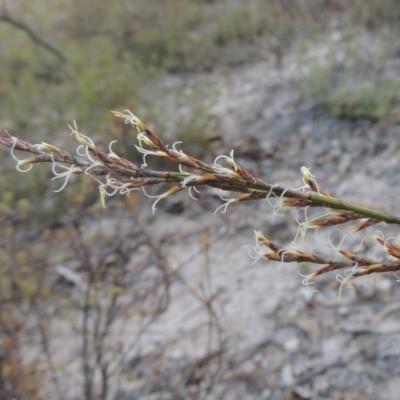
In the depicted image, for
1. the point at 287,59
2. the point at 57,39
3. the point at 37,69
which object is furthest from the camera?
the point at 57,39

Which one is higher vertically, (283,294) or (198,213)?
(198,213)

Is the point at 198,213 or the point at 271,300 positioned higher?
the point at 198,213

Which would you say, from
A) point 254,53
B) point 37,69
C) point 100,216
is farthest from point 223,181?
point 37,69

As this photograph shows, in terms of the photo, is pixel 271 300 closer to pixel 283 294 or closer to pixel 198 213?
pixel 283 294

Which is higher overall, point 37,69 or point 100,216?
point 37,69

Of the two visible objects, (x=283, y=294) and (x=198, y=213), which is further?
(x=198, y=213)

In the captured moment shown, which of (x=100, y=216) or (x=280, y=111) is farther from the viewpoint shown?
(x=280, y=111)

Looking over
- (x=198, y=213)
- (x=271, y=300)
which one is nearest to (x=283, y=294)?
(x=271, y=300)

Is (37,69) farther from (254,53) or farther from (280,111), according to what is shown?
(280,111)
